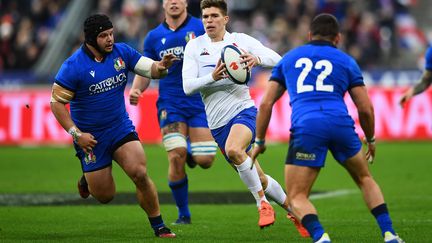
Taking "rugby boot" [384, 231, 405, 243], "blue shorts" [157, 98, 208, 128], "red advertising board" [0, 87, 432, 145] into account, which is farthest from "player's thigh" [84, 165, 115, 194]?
"red advertising board" [0, 87, 432, 145]

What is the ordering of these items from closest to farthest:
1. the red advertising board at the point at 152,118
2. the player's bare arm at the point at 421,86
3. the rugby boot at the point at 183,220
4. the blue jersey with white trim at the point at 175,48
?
1. the rugby boot at the point at 183,220
2. the blue jersey with white trim at the point at 175,48
3. the player's bare arm at the point at 421,86
4. the red advertising board at the point at 152,118

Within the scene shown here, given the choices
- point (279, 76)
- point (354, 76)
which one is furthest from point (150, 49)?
point (354, 76)

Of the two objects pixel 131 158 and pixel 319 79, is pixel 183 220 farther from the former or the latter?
pixel 319 79

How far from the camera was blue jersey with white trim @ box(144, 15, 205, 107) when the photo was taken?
40.4ft

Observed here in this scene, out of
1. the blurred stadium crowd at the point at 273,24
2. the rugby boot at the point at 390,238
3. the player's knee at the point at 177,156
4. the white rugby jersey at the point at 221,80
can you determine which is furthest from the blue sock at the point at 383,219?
the blurred stadium crowd at the point at 273,24

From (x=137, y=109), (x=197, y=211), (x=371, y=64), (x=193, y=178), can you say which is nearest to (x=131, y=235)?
(x=197, y=211)

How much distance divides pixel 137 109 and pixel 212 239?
14.5m

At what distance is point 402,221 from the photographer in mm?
11508

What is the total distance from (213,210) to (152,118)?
1128 cm

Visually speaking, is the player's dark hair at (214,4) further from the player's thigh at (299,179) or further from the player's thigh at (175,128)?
the player's thigh at (299,179)

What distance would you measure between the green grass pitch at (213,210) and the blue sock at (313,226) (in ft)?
4.92

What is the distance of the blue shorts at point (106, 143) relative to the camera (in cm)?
1043

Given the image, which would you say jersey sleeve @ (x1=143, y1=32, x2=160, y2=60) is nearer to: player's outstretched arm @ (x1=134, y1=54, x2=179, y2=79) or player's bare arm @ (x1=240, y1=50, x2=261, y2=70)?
player's outstretched arm @ (x1=134, y1=54, x2=179, y2=79)

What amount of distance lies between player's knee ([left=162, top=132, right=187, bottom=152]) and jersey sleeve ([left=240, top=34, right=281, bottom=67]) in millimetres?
1816
